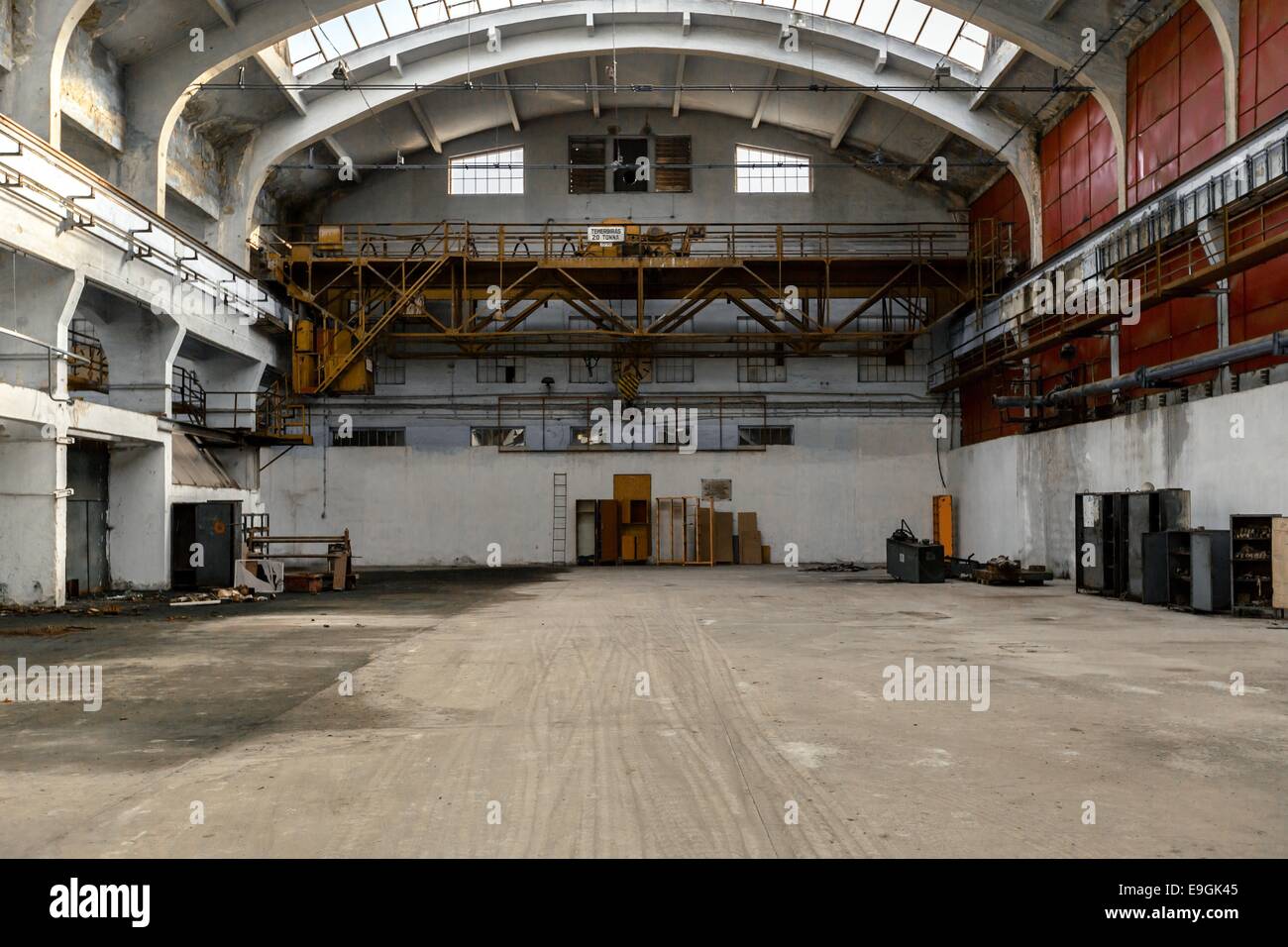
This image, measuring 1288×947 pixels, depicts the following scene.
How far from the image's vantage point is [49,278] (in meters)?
16.4

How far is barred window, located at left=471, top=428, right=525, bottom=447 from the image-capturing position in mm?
30000

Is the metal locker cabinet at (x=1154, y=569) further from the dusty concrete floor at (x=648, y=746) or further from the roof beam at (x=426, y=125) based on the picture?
the roof beam at (x=426, y=125)

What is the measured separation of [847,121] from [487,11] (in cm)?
1089

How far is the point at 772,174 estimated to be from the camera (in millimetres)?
30391

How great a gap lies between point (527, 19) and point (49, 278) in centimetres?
1422

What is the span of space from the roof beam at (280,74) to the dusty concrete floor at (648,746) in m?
16.0

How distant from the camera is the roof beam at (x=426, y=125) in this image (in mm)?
27727

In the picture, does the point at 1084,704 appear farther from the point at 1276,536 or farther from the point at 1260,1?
the point at 1260,1

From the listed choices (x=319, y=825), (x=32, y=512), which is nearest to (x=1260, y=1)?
(x=319, y=825)

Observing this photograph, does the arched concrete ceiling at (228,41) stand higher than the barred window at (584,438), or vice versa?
the arched concrete ceiling at (228,41)

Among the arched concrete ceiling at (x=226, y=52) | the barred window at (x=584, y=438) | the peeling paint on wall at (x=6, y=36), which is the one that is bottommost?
the barred window at (x=584, y=438)

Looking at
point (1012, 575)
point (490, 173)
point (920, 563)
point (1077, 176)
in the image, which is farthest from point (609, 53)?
point (1012, 575)

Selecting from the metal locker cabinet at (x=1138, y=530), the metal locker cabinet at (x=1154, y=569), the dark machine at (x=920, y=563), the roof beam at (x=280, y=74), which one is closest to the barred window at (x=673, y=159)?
the roof beam at (x=280, y=74)

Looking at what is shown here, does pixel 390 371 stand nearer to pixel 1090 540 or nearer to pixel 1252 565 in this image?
pixel 1090 540
